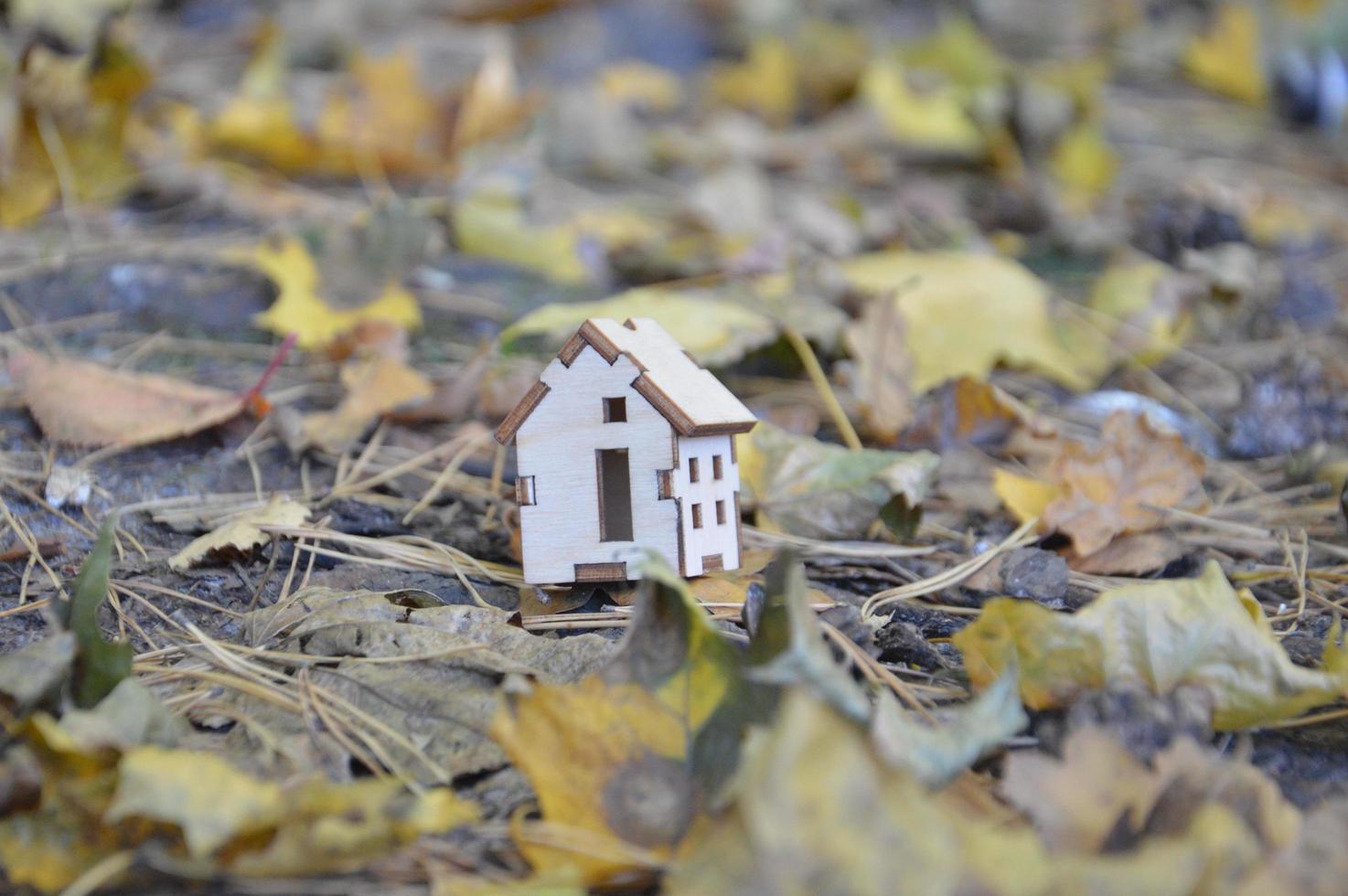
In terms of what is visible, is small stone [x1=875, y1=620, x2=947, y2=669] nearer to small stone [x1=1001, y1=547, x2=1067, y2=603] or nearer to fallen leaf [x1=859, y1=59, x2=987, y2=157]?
small stone [x1=1001, y1=547, x2=1067, y2=603]

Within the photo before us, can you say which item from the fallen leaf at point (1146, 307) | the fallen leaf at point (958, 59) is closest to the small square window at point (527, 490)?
the fallen leaf at point (1146, 307)

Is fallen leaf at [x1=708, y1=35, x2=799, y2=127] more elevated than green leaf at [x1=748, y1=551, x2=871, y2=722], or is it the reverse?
green leaf at [x1=748, y1=551, x2=871, y2=722]

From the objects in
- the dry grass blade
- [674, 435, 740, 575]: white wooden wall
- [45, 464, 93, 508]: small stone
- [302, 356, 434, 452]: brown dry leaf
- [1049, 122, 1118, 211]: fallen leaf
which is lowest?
[1049, 122, 1118, 211]: fallen leaf

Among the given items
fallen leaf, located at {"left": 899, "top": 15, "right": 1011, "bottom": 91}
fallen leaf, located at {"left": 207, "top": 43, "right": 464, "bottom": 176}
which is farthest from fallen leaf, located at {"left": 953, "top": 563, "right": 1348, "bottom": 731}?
fallen leaf, located at {"left": 899, "top": 15, "right": 1011, "bottom": 91}

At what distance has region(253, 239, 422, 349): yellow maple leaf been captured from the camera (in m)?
2.12

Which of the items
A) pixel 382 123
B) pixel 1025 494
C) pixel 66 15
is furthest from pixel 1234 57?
pixel 66 15

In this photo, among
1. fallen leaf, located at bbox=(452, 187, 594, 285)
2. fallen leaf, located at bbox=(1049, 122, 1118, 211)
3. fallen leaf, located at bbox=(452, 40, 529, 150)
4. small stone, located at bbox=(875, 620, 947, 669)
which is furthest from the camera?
fallen leaf, located at bbox=(1049, 122, 1118, 211)

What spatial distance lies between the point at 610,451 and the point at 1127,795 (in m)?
0.71

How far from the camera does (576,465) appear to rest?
129cm

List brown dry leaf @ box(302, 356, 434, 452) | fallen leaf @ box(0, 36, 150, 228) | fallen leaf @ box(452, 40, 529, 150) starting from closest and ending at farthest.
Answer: brown dry leaf @ box(302, 356, 434, 452) < fallen leaf @ box(0, 36, 150, 228) < fallen leaf @ box(452, 40, 529, 150)

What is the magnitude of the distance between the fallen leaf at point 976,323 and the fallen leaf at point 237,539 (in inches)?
45.9

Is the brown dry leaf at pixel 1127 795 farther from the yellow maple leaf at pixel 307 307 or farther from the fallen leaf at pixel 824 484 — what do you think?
the yellow maple leaf at pixel 307 307

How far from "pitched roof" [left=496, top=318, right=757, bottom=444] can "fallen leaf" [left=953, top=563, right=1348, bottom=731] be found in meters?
0.41

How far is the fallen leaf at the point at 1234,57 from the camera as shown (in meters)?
4.99
